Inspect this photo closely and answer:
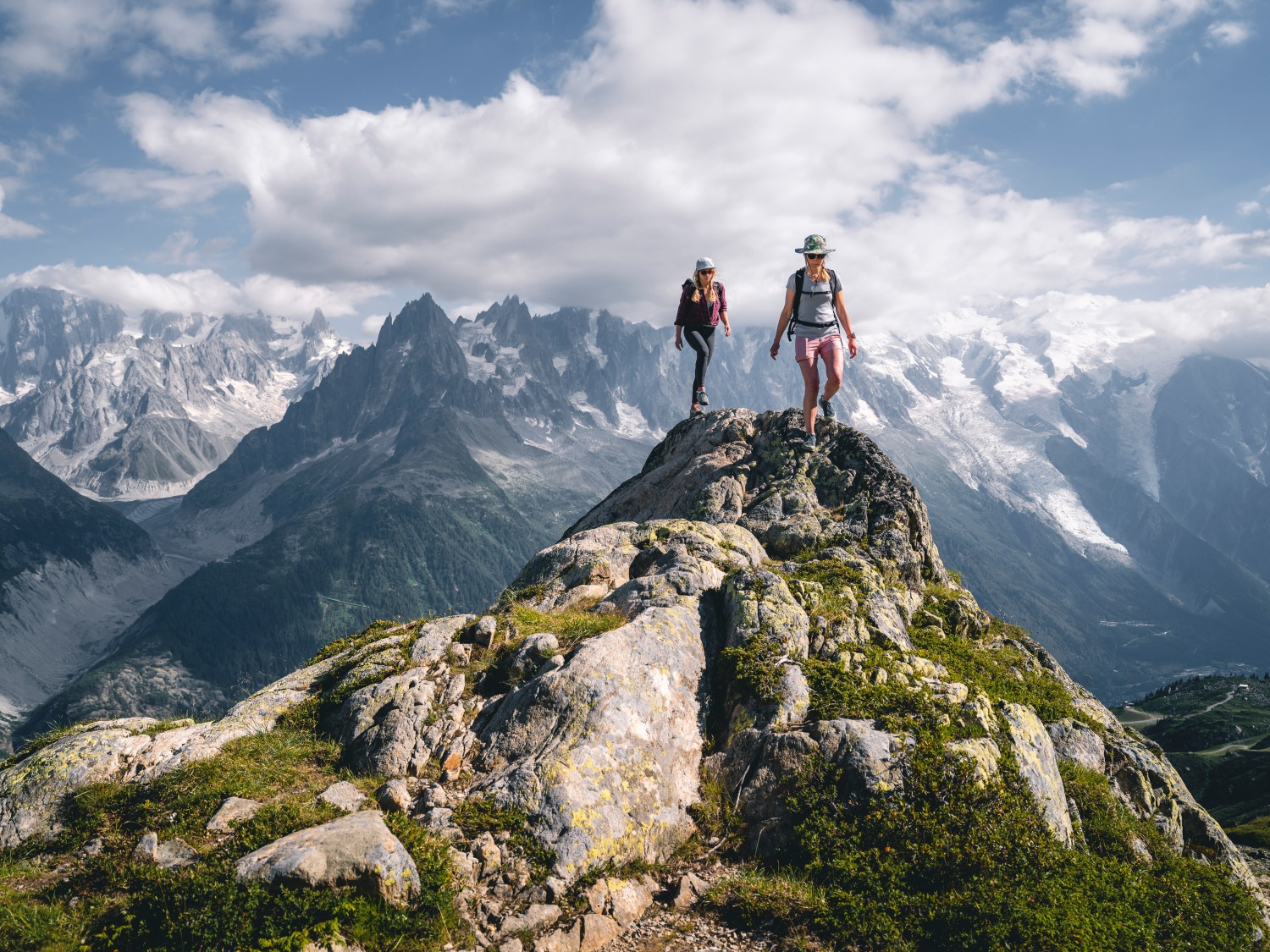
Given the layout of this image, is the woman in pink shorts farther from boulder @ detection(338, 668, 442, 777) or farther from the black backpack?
boulder @ detection(338, 668, 442, 777)

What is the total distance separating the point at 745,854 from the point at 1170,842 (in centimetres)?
1169

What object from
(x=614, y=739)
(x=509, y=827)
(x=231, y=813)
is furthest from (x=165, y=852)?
(x=614, y=739)

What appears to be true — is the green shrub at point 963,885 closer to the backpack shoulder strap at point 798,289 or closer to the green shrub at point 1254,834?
the backpack shoulder strap at point 798,289

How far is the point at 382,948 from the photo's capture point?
29.0 ft

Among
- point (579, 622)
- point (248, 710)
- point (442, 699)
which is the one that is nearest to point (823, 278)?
point (579, 622)

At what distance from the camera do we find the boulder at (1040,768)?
41.3 ft

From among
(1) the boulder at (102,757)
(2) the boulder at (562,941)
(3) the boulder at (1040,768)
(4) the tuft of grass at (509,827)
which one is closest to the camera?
(2) the boulder at (562,941)

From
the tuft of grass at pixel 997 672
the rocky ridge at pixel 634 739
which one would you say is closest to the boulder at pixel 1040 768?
the rocky ridge at pixel 634 739

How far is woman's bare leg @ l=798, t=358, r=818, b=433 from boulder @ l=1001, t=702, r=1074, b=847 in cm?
1100

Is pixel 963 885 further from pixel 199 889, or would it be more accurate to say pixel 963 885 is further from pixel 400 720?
pixel 199 889

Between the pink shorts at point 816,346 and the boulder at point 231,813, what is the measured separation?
18205 mm

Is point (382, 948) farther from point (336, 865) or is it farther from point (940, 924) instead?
point (940, 924)

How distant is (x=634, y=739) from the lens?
12.8 meters

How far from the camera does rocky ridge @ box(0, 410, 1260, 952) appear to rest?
1058 cm
